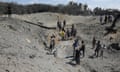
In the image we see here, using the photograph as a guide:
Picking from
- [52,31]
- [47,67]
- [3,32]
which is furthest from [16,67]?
[52,31]

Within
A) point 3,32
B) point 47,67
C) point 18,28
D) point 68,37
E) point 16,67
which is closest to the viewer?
point 16,67

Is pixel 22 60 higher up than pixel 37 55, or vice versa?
pixel 22 60

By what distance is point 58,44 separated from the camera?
1554 inches

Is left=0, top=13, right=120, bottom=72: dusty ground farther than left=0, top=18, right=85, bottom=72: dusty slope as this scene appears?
Yes

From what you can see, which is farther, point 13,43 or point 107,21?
point 107,21

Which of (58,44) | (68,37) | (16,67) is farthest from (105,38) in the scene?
(16,67)

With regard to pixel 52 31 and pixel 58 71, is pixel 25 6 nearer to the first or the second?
pixel 52 31

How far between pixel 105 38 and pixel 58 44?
1104 centimetres

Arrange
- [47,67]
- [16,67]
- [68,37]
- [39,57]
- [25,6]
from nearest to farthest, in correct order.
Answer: [16,67]
[47,67]
[39,57]
[68,37]
[25,6]

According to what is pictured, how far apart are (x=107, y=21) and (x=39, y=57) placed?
103 ft

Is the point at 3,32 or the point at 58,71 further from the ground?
the point at 3,32

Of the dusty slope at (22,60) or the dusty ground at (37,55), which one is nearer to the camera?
the dusty slope at (22,60)

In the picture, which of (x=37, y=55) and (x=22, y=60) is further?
(x=37, y=55)

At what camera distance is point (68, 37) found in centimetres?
4397
